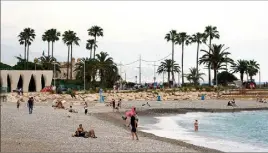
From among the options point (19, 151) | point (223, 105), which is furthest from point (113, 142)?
point (223, 105)

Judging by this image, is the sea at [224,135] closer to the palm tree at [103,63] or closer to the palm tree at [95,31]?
the palm tree at [103,63]

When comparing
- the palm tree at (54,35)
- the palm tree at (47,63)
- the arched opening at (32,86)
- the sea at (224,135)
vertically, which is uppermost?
the palm tree at (54,35)

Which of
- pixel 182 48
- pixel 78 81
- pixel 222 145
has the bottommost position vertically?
pixel 222 145

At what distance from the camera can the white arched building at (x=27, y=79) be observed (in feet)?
242

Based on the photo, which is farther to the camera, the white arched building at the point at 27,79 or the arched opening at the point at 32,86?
the arched opening at the point at 32,86

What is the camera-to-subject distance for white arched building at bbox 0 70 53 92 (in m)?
73.8

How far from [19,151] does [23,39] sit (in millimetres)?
94915

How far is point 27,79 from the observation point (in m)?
76.1

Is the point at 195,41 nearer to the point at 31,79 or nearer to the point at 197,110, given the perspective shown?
the point at 31,79

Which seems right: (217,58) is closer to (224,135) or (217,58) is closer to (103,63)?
(103,63)

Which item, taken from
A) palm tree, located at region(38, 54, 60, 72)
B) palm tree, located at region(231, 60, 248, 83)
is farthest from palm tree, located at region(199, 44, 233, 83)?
palm tree, located at region(38, 54, 60, 72)

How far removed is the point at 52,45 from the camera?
362ft

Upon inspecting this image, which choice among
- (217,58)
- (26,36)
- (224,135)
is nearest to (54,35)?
(26,36)

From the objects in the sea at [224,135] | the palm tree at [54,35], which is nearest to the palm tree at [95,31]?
the palm tree at [54,35]
